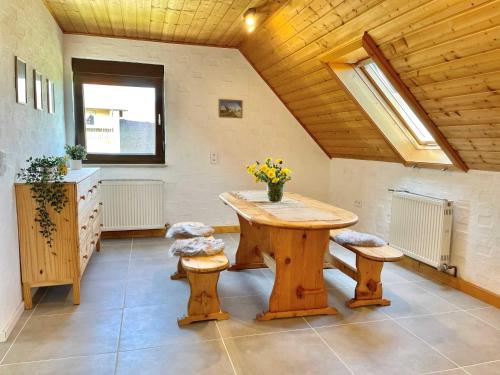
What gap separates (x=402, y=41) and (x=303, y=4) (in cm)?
83

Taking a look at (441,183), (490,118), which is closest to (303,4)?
(490,118)

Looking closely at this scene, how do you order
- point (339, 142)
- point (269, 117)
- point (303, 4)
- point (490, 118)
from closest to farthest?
point (490, 118), point (303, 4), point (339, 142), point (269, 117)

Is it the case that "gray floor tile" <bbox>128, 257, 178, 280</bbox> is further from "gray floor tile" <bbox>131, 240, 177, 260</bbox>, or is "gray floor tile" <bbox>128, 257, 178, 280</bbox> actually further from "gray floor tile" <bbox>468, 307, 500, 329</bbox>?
"gray floor tile" <bbox>468, 307, 500, 329</bbox>

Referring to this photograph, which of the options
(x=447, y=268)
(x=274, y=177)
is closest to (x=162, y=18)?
(x=274, y=177)

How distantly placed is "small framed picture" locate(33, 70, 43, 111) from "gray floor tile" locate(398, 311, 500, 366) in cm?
316

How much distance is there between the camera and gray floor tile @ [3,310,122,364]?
2.05 meters

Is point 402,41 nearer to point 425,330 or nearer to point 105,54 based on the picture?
point 425,330

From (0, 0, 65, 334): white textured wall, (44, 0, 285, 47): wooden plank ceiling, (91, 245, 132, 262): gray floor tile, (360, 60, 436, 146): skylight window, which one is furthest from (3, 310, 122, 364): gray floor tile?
(360, 60, 436, 146): skylight window

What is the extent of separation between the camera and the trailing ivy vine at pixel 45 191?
2469mm

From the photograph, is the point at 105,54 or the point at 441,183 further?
the point at 105,54

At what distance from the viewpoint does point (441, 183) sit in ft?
10.6

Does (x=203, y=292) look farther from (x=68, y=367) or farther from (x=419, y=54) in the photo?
(x=419, y=54)

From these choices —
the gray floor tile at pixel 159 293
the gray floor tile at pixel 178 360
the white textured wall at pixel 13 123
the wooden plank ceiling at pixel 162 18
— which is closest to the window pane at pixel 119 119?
the wooden plank ceiling at pixel 162 18

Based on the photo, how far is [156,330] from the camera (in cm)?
232
